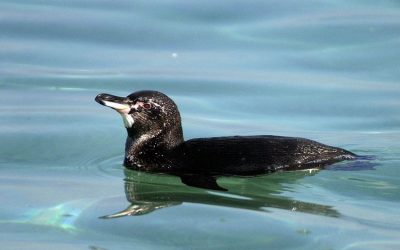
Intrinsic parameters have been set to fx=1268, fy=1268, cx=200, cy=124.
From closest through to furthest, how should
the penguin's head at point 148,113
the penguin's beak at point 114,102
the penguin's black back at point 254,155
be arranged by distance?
1. the penguin's black back at point 254,155
2. the penguin's beak at point 114,102
3. the penguin's head at point 148,113

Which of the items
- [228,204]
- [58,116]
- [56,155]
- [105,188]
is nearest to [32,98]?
[58,116]

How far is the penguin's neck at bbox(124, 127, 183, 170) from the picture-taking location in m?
10.6

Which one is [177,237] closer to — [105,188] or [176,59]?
[105,188]

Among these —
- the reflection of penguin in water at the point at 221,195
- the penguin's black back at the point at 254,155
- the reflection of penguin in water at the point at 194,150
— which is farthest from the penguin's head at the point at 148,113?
the reflection of penguin in water at the point at 221,195

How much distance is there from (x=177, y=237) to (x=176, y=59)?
671cm

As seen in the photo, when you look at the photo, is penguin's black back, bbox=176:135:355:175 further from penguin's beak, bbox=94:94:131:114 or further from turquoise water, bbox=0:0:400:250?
penguin's beak, bbox=94:94:131:114

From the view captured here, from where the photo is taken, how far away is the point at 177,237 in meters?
8.46

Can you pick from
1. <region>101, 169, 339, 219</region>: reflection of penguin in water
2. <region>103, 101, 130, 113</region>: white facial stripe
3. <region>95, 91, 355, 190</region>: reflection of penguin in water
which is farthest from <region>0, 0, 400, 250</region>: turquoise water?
<region>103, 101, 130, 113</region>: white facial stripe

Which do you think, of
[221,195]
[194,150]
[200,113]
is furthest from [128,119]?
[200,113]

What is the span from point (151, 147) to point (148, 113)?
0.30 metres

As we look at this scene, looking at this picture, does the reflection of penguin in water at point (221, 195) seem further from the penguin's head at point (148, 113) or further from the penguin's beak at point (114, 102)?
the penguin's beak at point (114, 102)

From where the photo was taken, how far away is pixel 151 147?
10711 mm

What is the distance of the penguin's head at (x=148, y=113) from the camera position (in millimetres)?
10586

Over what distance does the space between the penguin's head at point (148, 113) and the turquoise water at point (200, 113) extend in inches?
16.3
